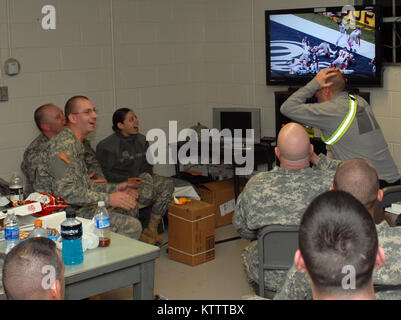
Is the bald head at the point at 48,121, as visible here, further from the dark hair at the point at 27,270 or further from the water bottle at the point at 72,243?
the dark hair at the point at 27,270

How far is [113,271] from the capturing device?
3182 mm

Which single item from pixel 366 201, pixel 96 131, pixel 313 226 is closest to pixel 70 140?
pixel 96 131

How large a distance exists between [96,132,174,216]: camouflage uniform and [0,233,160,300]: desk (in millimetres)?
2438

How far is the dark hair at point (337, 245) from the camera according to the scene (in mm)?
1720

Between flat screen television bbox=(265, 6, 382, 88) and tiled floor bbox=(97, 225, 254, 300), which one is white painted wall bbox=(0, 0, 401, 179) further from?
tiled floor bbox=(97, 225, 254, 300)

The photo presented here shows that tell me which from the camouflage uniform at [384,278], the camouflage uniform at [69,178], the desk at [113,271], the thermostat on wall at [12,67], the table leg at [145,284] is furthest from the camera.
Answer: the thermostat on wall at [12,67]

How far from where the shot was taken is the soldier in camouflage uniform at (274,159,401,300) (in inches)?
93.2

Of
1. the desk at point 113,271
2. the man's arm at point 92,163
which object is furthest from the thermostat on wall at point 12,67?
the desk at point 113,271

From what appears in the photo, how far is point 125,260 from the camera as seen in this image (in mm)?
3203

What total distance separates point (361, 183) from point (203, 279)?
2487 mm

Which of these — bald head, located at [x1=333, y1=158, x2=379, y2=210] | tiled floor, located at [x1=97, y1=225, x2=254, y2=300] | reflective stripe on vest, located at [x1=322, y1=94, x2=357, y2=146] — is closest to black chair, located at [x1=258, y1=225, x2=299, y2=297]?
bald head, located at [x1=333, y1=158, x2=379, y2=210]

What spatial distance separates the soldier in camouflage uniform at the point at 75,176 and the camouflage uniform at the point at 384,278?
223 cm

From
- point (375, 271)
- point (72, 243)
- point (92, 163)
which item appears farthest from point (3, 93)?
point (375, 271)
